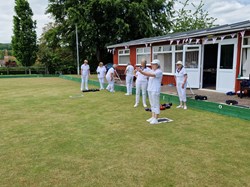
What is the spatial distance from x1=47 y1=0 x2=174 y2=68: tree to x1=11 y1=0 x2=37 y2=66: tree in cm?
429

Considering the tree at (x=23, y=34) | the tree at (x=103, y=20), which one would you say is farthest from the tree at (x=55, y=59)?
the tree at (x=23, y=34)

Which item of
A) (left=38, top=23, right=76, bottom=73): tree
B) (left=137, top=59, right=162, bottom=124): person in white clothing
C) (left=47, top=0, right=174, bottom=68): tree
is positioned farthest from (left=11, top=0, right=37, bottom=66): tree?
(left=137, top=59, right=162, bottom=124): person in white clothing

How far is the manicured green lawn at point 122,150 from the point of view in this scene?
2.79m

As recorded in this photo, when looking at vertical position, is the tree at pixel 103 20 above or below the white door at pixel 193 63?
above

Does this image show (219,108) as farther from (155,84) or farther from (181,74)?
(155,84)

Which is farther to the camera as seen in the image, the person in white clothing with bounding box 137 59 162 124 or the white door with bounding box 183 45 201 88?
the white door with bounding box 183 45 201 88

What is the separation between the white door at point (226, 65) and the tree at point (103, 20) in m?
13.8

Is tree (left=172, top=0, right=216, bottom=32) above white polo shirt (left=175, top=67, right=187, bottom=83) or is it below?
above

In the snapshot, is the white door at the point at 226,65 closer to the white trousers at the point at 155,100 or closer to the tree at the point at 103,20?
the white trousers at the point at 155,100

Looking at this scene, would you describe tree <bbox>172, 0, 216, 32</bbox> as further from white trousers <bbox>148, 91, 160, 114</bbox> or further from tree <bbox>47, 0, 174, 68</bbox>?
white trousers <bbox>148, 91, 160, 114</bbox>

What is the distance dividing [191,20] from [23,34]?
22.2 meters

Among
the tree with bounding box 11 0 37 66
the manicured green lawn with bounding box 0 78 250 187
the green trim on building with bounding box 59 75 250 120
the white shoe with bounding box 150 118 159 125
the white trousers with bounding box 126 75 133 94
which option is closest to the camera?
the manicured green lawn with bounding box 0 78 250 187

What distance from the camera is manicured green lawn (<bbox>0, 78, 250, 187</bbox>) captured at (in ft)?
9.14

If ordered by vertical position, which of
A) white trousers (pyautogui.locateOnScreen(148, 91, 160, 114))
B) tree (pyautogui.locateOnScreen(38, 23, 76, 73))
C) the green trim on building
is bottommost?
the green trim on building
